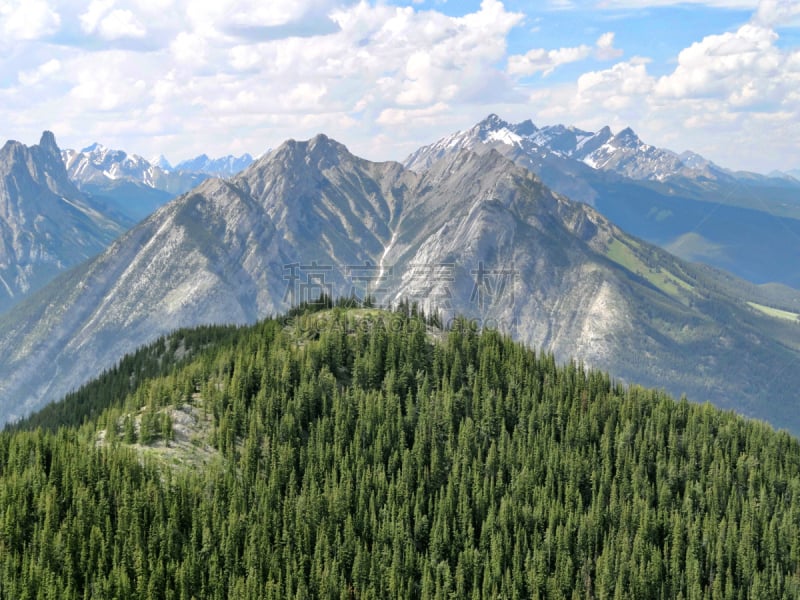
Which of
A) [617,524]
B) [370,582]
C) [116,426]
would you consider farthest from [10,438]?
[617,524]

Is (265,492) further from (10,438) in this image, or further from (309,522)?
(10,438)

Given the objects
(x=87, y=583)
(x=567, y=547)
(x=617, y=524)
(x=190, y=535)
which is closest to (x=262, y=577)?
(x=190, y=535)

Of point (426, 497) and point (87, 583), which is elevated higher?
point (426, 497)

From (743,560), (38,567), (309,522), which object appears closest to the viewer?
(38,567)

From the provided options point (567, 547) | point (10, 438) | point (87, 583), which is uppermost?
point (10, 438)

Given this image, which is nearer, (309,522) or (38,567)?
(38,567)

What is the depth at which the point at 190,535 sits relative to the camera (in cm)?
Answer: 16250

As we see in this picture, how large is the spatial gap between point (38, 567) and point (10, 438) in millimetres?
53533

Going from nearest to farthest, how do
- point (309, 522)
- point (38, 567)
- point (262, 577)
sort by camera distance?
point (38, 567) < point (262, 577) < point (309, 522)

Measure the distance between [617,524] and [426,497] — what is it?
4942 centimetres

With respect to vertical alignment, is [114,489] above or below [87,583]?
above

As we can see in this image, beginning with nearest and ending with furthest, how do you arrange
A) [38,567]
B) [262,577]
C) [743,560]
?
[38,567] → [262,577] → [743,560]

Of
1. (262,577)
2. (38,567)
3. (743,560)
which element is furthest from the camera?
(743,560)

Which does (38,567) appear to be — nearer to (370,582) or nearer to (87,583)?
(87,583)
